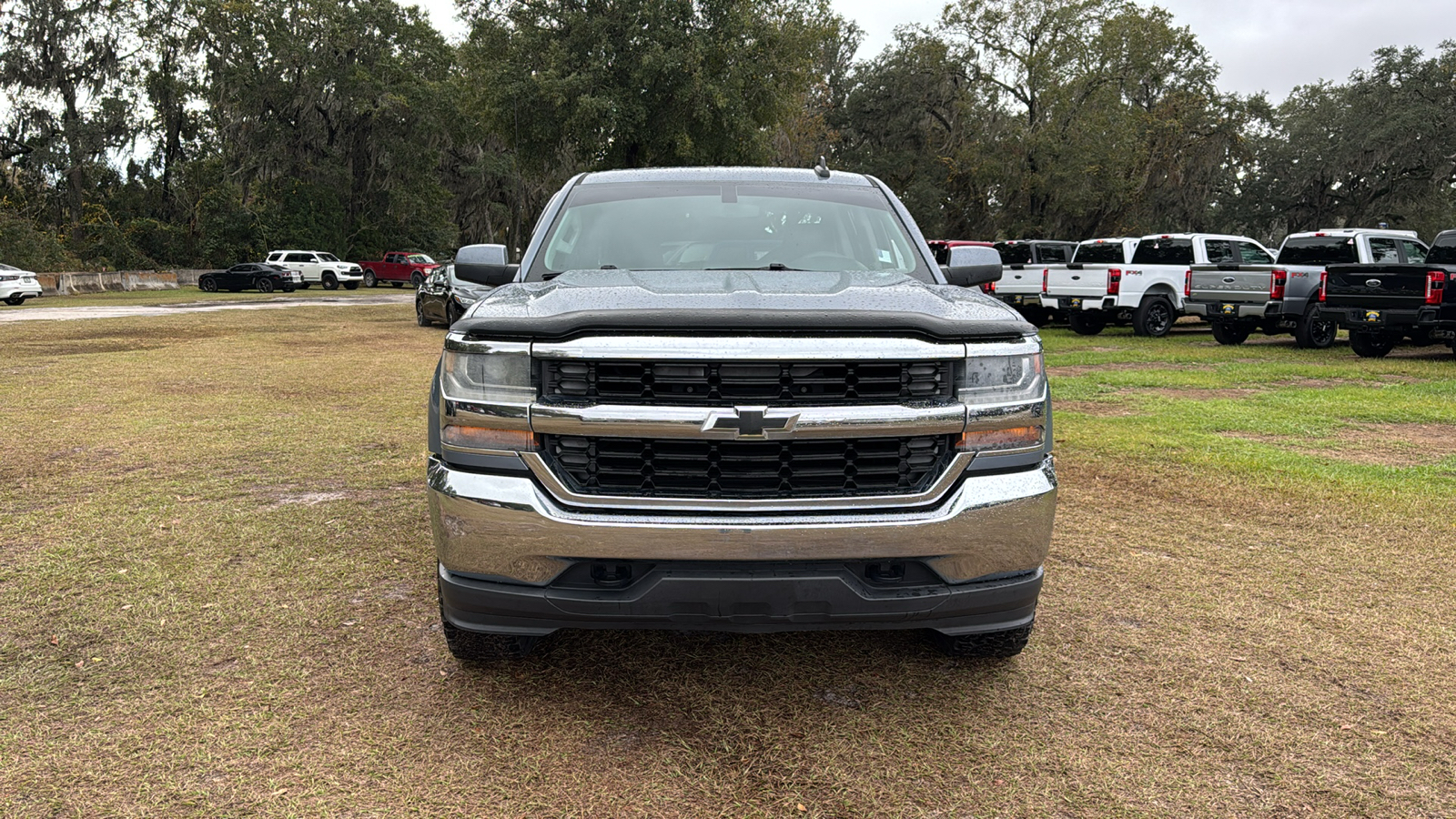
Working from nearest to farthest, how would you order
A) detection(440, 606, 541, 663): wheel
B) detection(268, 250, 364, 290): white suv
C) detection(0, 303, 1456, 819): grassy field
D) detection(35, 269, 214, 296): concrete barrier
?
1. detection(0, 303, 1456, 819): grassy field
2. detection(440, 606, 541, 663): wheel
3. detection(35, 269, 214, 296): concrete barrier
4. detection(268, 250, 364, 290): white suv

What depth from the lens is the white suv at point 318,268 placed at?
40.9m

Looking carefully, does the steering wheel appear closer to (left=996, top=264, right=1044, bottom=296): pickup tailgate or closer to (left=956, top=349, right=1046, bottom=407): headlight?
(left=956, top=349, right=1046, bottom=407): headlight

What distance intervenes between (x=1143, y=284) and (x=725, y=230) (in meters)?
16.1

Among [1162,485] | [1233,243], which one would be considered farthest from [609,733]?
[1233,243]

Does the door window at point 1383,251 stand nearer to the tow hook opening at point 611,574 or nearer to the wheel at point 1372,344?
the wheel at point 1372,344

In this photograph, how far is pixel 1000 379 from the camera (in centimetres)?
296

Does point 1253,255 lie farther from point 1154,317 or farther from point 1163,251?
point 1154,317

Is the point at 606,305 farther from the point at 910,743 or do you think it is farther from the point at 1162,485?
the point at 1162,485

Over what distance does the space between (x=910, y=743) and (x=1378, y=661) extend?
185 centimetres

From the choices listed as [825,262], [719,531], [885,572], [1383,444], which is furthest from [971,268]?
[1383,444]

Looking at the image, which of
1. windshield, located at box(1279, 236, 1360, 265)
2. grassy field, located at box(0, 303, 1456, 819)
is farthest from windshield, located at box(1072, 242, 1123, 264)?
grassy field, located at box(0, 303, 1456, 819)

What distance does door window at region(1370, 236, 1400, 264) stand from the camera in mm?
15750

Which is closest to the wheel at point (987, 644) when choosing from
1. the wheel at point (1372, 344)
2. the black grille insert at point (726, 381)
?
the black grille insert at point (726, 381)

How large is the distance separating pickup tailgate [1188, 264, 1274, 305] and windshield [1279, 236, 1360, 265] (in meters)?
0.39
